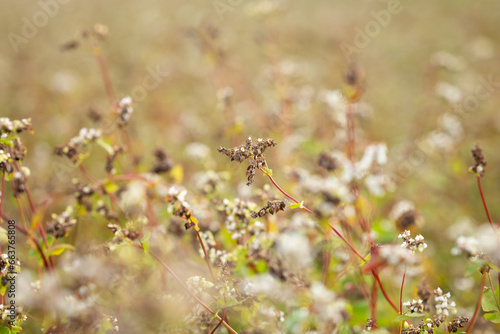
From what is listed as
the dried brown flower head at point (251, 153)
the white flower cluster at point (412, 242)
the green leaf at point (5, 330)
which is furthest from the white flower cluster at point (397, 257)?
the green leaf at point (5, 330)

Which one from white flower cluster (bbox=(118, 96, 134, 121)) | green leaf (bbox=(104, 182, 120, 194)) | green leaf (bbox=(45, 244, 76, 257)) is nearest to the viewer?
green leaf (bbox=(45, 244, 76, 257))

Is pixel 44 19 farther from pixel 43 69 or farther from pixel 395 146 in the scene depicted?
pixel 395 146

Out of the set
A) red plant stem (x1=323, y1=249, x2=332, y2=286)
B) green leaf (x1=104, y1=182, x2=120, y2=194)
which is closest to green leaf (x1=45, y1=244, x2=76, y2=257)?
green leaf (x1=104, y1=182, x2=120, y2=194)

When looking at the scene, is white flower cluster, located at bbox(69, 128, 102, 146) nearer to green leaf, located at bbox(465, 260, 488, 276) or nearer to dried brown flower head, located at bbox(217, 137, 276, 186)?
dried brown flower head, located at bbox(217, 137, 276, 186)

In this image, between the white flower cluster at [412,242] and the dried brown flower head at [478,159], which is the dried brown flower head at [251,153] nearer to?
the white flower cluster at [412,242]

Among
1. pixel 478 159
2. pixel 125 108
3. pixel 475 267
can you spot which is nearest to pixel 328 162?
pixel 478 159

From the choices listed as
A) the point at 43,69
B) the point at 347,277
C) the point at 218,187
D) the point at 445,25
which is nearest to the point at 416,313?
the point at 347,277

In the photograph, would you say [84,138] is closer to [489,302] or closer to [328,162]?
[328,162]
